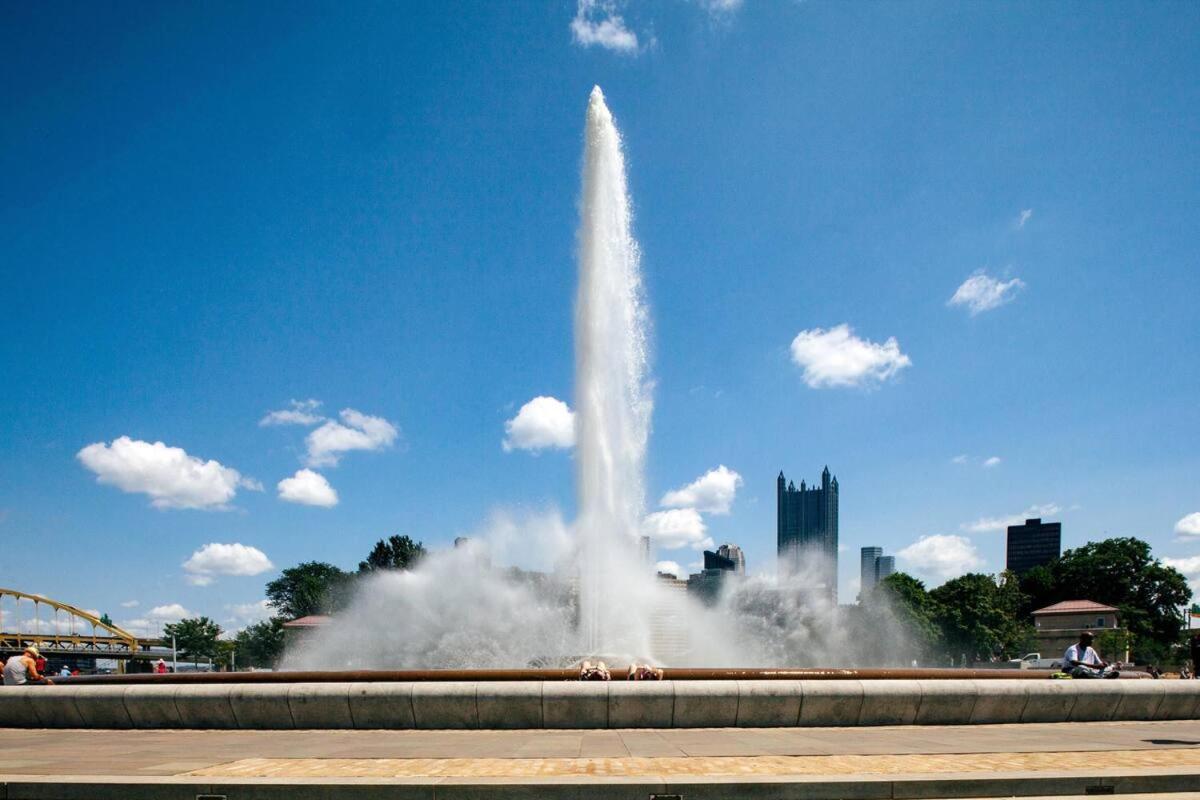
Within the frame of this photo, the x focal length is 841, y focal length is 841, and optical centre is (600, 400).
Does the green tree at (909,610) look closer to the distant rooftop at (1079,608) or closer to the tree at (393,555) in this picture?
the distant rooftop at (1079,608)

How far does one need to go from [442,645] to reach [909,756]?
1002 inches

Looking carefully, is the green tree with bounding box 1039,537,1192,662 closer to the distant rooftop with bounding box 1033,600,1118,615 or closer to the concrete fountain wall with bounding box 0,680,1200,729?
the distant rooftop with bounding box 1033,600,1118,615

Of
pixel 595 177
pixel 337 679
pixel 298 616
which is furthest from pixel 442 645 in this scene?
pixel 298 616

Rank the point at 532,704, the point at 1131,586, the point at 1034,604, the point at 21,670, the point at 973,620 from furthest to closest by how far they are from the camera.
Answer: the point at 1034,604
the point at 1131,586
the point at 973,620
the point at 21,670
the point at 532,704

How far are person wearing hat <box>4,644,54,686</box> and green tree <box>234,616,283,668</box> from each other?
89.3 metres

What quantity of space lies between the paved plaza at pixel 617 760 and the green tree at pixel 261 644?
95.8 meters

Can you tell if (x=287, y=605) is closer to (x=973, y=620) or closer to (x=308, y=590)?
(x=308, y=590)

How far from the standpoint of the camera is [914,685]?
1377 centimetres

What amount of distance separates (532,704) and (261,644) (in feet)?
338

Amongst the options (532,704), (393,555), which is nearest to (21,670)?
(532,704)

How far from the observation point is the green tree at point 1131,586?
10012 centimetres

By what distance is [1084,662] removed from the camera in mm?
17609

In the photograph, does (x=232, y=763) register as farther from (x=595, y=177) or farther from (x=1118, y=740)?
(x=595, y=177)

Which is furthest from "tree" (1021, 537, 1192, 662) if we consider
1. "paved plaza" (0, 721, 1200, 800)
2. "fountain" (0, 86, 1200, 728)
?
"paved plaza" (0, 721, 1200, 800)
